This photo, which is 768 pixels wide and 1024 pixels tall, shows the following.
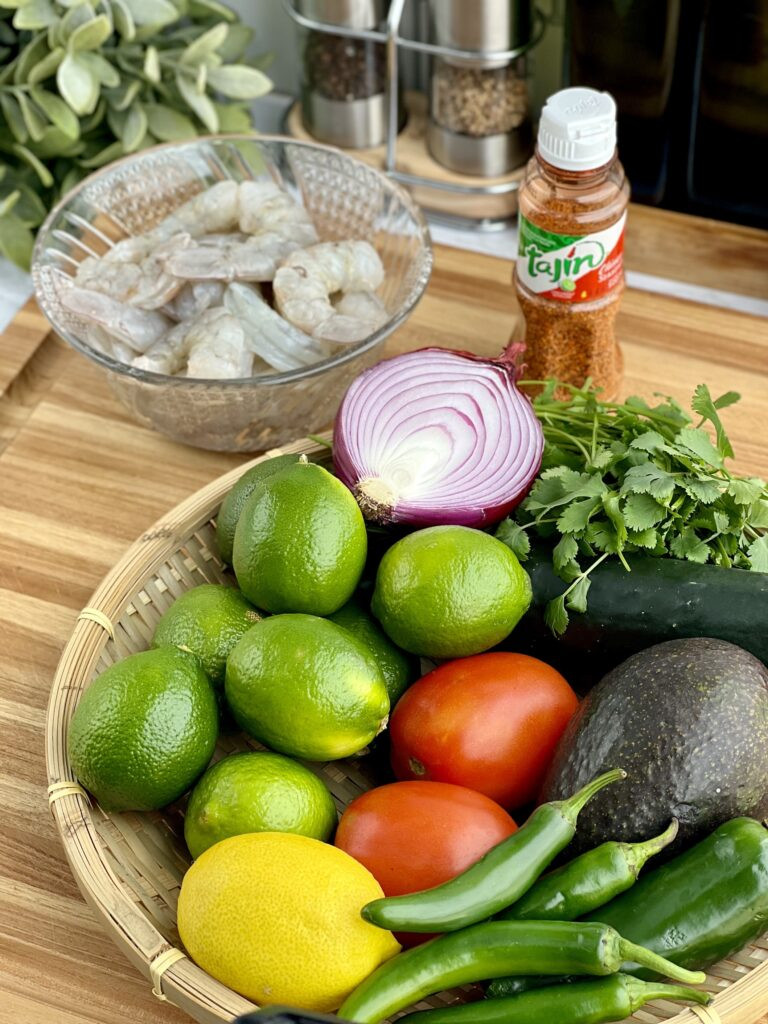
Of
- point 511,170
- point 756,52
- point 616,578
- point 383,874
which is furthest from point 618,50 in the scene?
point 383,874

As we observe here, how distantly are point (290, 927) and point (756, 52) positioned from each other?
107 cm

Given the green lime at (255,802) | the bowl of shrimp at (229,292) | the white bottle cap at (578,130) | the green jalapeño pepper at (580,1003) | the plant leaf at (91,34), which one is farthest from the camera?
the plant leaf at (91,34)

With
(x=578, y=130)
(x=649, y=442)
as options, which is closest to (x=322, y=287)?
(x=578, y=130)

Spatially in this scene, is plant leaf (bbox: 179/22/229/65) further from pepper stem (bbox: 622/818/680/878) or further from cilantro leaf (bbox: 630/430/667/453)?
pepper stem (bbox: 622/818/680/878)

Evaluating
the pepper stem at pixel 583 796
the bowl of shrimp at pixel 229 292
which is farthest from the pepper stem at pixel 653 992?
the bowl of shrimp at pixel 229 292

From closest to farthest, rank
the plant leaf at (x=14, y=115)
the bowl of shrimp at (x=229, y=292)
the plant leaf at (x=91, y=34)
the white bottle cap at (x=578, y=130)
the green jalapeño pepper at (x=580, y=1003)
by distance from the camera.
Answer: the green jalapeño pepper at (x=580, y=1003), the white bottle cap at (x=578, y=130), the bowl of shrimp at (x=229, y=292), the plant leaf at (x=91, y=34), the plant leaf at (x=14, y=115)

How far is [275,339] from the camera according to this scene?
1246 millimetres

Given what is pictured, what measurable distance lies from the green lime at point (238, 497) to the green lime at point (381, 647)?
124 millimetres

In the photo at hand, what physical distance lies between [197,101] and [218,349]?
53 centimetres

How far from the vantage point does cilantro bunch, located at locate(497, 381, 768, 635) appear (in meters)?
0.99

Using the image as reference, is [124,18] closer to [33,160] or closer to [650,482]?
[33,160]

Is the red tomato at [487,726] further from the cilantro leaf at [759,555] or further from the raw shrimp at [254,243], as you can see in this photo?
the raw shrimp at [254,243]

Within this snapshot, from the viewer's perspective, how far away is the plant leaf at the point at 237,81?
158cm

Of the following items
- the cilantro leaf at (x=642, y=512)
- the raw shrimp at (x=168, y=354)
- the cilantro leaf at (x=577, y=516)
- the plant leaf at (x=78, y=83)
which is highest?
the plant leaf at (x=78, y=83)
